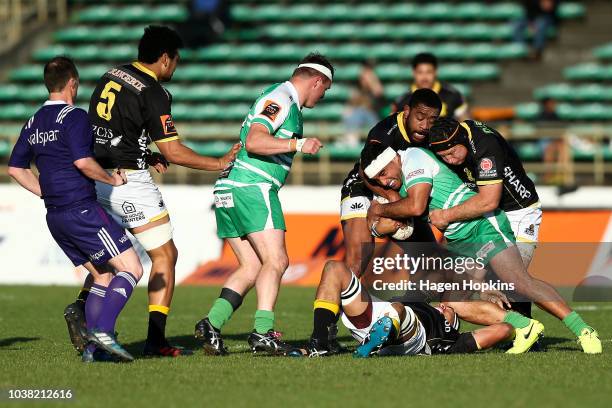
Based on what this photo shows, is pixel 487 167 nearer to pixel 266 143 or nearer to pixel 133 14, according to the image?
pixel 266 143

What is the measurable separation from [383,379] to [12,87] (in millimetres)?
20158

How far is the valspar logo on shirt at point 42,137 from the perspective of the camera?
8445 mm

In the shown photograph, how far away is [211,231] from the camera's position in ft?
55.8

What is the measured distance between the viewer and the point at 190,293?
15.4 m

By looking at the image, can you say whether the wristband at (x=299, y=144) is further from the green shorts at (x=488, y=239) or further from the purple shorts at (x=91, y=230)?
the green shorts at (x=488, y=239)

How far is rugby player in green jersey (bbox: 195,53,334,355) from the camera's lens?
885 cm

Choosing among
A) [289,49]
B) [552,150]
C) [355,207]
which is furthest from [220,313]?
[289,49]

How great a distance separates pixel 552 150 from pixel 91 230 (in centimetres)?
1229

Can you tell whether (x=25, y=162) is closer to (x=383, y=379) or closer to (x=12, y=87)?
(x=383, y=379)

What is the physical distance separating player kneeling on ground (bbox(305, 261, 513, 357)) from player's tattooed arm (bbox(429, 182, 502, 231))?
0.75 meters

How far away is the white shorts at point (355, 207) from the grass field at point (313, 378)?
1.23 metres

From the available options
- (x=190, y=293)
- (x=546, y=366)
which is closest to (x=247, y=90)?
(x=190, y=293)

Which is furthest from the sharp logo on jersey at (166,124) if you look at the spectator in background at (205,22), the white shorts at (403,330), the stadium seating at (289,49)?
the spectator in background at (205,22)

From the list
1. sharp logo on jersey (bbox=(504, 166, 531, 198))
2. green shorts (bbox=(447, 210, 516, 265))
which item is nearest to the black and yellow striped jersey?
green shorts (bbox=(447, 210, 516, 265))
